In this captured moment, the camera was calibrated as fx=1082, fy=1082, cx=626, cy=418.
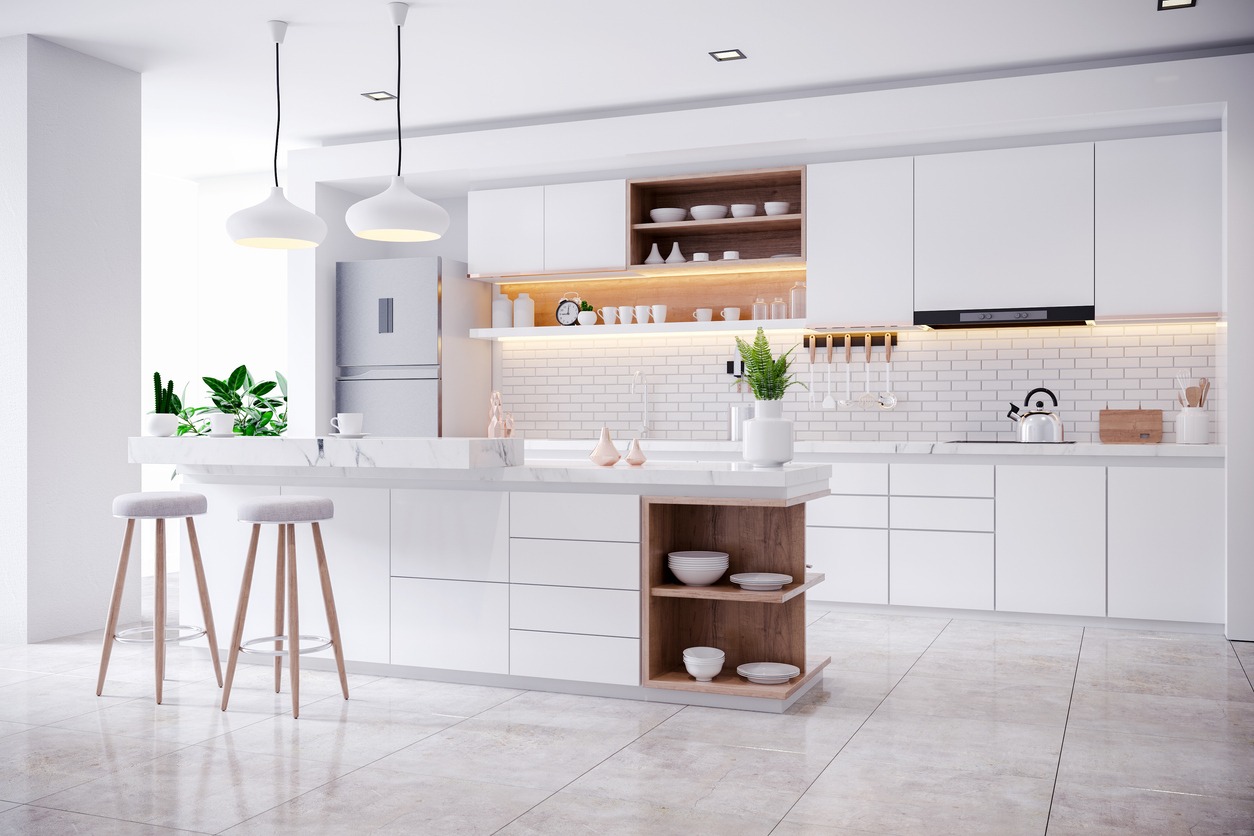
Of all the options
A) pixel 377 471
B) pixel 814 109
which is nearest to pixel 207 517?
pixel 377 471

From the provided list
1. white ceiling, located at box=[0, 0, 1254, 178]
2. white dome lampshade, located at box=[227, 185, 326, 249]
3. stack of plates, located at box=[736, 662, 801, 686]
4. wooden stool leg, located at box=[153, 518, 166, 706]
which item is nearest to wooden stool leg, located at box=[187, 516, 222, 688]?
wooden stool leg, located at box=[153, 518, 166, 706]

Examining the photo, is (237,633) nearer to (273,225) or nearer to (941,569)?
(273,225)

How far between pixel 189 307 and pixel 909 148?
525 cm

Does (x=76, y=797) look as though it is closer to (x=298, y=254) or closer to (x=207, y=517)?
(x=207, y=517)

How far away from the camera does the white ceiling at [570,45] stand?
463cm

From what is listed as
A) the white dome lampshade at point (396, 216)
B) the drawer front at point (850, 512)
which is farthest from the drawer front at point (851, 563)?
the white dome lampshade at point (396, 216)

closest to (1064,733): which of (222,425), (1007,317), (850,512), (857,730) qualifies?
(857,730)

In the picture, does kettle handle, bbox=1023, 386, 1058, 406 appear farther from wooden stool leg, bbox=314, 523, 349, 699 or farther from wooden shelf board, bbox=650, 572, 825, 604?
wooden stool leg, bbox=314, 523, 349, 699

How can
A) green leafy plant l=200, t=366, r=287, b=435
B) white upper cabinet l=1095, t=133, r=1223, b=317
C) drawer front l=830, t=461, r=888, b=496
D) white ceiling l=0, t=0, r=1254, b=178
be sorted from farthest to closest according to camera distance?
green leafy plant l=200, t=366, r=287, b=435, drawer front l=830, t=461, r=888, b=496, white upper cabinet l=1095, t=133, r=1223, b=317, white ceiling l=0, t=0, r=1254, b=178

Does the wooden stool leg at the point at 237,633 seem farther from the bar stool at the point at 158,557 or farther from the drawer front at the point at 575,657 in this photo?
the drawer front at the point at 575,657

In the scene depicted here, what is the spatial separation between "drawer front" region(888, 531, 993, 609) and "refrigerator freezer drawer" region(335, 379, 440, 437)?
8.95 feet

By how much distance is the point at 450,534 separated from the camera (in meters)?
4.09

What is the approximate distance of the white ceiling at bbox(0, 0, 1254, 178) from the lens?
15.2 feet

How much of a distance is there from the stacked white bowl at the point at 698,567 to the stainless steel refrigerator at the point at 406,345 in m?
2.88
